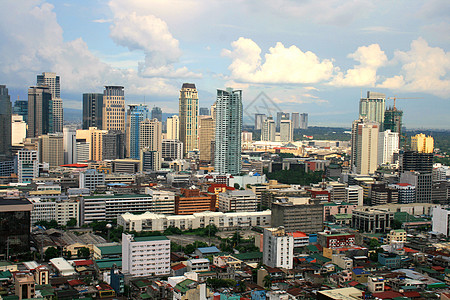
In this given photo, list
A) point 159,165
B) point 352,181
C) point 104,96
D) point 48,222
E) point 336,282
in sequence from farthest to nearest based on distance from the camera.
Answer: point 104,96
point 159,165
point 352,181
point 48,222
point 336,282

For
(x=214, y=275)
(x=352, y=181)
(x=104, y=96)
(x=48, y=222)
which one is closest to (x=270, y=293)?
(x=214, y=275)

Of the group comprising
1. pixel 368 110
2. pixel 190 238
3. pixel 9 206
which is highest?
pixel 368 110

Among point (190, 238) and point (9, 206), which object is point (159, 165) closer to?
point (190, 238)

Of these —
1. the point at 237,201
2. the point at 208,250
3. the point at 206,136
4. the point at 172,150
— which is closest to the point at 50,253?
the point at 208,250

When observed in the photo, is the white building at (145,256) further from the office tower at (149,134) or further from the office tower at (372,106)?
the office tower at (372,106)

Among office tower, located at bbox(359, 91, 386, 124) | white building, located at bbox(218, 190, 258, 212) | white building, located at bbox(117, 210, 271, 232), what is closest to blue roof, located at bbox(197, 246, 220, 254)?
white building, located at bbox(117, 210, 271, 232)

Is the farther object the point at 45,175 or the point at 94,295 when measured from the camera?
the point at 45,175

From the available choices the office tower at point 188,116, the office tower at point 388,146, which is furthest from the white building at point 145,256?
the office tower at point 188,116

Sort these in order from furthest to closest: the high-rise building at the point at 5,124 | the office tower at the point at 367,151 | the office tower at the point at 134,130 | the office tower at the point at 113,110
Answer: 1. the office tower at the point at 113,110
2. the office tower at the point at 134,130
3. the high-rise building at the point at 5,124
4. the office tower at the point at 367,151
